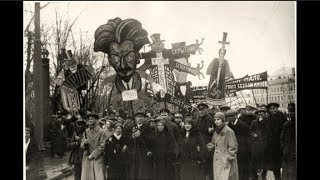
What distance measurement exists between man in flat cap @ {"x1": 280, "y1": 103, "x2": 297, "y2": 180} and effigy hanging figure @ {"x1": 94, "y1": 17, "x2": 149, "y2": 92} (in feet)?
7.53

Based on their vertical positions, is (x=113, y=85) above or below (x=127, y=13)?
below

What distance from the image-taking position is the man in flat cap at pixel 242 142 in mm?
5555

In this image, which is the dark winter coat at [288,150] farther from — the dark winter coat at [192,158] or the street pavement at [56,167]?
the street pavement at [56,167]

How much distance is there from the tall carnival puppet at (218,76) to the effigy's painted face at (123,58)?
1176mm

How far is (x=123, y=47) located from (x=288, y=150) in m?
2.93

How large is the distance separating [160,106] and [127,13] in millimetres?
1476

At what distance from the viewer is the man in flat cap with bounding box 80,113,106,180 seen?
5680 millimetres

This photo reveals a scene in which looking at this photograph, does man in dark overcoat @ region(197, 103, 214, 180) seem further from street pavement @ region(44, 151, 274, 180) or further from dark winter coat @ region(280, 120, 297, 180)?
street pavement @ region(44, 151, 274, 180)

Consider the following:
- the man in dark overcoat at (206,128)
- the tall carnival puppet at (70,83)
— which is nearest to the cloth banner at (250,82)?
the man in dark overcoat at (206,128)

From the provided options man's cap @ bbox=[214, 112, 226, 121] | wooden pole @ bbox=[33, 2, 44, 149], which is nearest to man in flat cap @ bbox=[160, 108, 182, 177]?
man's cap @ bbox=[214, 112, 226, 121]

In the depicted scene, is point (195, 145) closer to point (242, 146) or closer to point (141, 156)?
point (242, 146)

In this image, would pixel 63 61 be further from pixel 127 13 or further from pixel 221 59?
pixel 221 59
